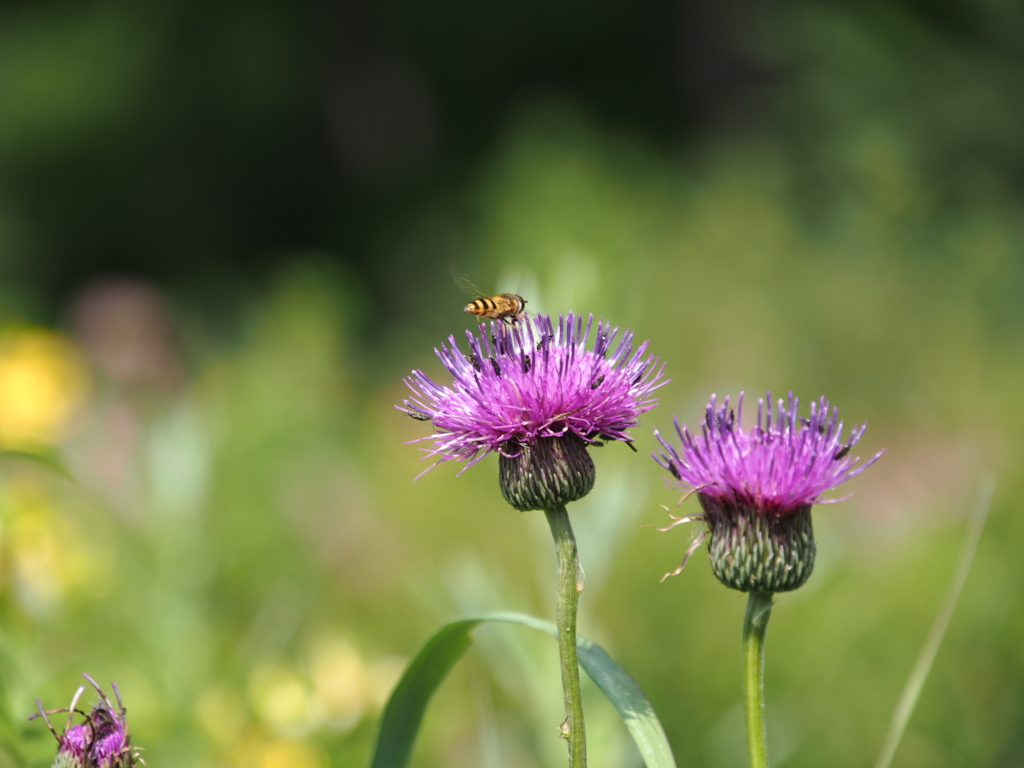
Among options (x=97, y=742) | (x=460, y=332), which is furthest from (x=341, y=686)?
(x=460, y=332)

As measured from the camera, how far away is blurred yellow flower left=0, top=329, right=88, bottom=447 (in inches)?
244

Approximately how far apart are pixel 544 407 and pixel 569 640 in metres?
0.38

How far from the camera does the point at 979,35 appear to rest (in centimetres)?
1350

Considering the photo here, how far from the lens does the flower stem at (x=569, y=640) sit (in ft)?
4.28

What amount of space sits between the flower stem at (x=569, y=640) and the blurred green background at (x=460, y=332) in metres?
0.46

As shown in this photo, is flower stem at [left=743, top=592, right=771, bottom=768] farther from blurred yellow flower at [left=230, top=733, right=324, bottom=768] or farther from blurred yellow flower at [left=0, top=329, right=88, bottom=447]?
blurred yellow flower at [left=0, top=329, right=88, bottom=447]

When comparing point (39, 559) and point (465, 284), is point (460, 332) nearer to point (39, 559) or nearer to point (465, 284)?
point (465, 284)

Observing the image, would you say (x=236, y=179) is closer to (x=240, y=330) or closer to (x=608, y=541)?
(x=240, y=330)

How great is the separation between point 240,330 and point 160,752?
12154mm

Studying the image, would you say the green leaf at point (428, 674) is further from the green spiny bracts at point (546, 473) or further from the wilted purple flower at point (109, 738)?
the wilted purple flower at point (109, 738)

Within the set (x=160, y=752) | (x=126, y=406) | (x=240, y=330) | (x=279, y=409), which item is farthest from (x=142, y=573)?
(x=240, y=330)

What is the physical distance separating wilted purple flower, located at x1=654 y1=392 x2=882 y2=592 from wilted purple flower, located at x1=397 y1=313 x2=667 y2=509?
0.11 meters

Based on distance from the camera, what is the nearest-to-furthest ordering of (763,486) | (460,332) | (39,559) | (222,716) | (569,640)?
(569,640) < (763,486) < (39,559) < (222,716) < (460,332)

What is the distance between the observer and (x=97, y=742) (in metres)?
1.37
